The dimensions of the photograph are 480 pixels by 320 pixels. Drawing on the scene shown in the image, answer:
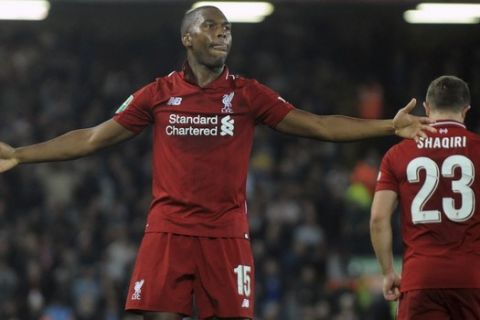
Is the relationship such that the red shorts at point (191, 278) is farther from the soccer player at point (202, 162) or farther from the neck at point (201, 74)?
the neck at point (201, 74)

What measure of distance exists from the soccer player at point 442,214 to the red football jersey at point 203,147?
0.84 metres

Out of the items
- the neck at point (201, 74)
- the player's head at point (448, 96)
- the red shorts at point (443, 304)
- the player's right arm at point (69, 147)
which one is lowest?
the red shorts at point (443, 304)

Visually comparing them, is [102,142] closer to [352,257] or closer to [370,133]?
[370,133]

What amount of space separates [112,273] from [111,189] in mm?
2386

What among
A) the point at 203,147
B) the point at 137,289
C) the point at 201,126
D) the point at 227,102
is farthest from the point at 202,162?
the point at 137,289

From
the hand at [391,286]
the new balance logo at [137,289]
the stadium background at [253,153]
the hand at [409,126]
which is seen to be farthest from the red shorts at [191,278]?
the stadium background at [253,153]

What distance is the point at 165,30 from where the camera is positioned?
23.0 m

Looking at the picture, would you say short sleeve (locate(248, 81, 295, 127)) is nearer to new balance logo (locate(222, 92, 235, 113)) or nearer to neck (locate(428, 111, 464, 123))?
new balance logo (locate(222, 92, 235, 113))

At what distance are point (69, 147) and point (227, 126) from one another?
89 centimetres

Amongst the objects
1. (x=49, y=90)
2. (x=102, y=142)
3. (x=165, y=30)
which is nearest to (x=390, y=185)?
(x=102, y=142)

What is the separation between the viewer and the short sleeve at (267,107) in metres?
7.04

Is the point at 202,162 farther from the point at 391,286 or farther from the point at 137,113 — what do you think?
the point at 391,286

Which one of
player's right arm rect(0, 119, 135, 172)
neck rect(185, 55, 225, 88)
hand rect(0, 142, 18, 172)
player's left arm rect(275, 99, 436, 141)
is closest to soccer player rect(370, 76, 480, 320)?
player's left arm rect(275, 99, 436, 141)

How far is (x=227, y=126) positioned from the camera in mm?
7004
